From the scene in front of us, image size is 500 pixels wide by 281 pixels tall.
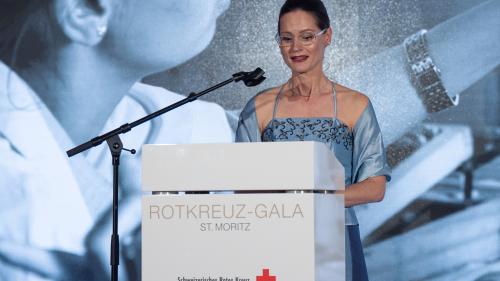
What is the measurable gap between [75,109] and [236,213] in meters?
2.26

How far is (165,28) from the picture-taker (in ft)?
12.1

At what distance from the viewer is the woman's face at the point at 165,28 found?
12.0 ft

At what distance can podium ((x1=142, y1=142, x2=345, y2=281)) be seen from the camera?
5.14 ft

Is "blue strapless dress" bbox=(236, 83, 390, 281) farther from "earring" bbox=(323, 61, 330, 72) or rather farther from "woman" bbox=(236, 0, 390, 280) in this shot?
"earring" bbox=(323, 61, 330, 72)

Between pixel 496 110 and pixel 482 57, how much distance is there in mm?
223

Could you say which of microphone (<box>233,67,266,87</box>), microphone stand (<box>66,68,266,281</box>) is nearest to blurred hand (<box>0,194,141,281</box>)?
microphone stand (<box>66,68,266,281</box>)

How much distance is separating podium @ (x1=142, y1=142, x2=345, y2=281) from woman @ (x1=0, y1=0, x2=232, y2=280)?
6.60 ft

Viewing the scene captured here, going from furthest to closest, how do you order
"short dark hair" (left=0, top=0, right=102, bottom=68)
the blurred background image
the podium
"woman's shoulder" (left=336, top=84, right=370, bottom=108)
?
1. "short dark hair" (left=0, top=0, right=102, bottom=68)
2. the blurred background image
3. "woman's shoulder" (left=336, top=84, right=370, bottom=108)
4. the podium

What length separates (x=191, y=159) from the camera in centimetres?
162

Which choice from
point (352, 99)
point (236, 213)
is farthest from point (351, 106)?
point (236, 213)

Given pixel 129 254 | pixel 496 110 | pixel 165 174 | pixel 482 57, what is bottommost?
pixel 129 254

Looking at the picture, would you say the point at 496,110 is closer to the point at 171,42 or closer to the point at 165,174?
the point at 171,42

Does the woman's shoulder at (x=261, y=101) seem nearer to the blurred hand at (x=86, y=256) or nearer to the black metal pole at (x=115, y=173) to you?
the black metal pole at (x=115, y=173)

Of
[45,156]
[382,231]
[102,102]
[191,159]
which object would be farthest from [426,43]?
[191,159]
